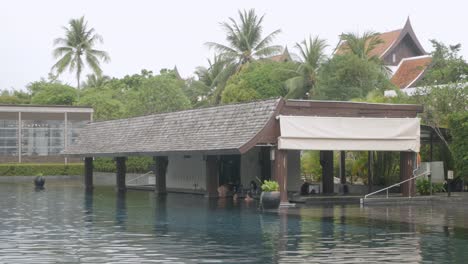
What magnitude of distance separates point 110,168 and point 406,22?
1355 inches

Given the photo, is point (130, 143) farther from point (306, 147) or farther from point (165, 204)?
point (306, 147)

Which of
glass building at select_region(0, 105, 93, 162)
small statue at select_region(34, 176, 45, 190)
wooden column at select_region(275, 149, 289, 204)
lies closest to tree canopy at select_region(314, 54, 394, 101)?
small statue at select_region(34, 176, 45, 190)

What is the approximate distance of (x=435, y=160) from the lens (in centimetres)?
4031

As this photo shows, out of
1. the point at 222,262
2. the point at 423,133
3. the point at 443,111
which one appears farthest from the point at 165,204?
the point at 222,262

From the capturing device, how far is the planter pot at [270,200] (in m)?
30.0

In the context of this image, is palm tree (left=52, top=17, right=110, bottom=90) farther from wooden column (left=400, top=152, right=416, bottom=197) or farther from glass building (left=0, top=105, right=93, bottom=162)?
wooden column (left=400, top=152, right=416, bottom=197)

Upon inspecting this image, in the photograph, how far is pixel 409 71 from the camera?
69000mm

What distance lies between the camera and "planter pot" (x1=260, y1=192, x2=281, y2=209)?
30.0m

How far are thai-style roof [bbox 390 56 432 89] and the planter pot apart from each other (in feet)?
122

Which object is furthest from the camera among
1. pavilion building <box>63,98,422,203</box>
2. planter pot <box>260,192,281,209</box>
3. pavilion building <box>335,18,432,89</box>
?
pavilion building <box>335,18,432,89</box>

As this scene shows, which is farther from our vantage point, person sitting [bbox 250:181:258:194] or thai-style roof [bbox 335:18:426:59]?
thai-style roof [bbox 335:18:426:59]

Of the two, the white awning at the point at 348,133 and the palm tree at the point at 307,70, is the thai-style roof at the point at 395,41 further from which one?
the white awning at the point at 348,133

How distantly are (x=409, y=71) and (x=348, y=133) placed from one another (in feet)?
125

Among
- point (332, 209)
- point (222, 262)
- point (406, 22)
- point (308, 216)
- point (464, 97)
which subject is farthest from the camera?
point (406, 22)
